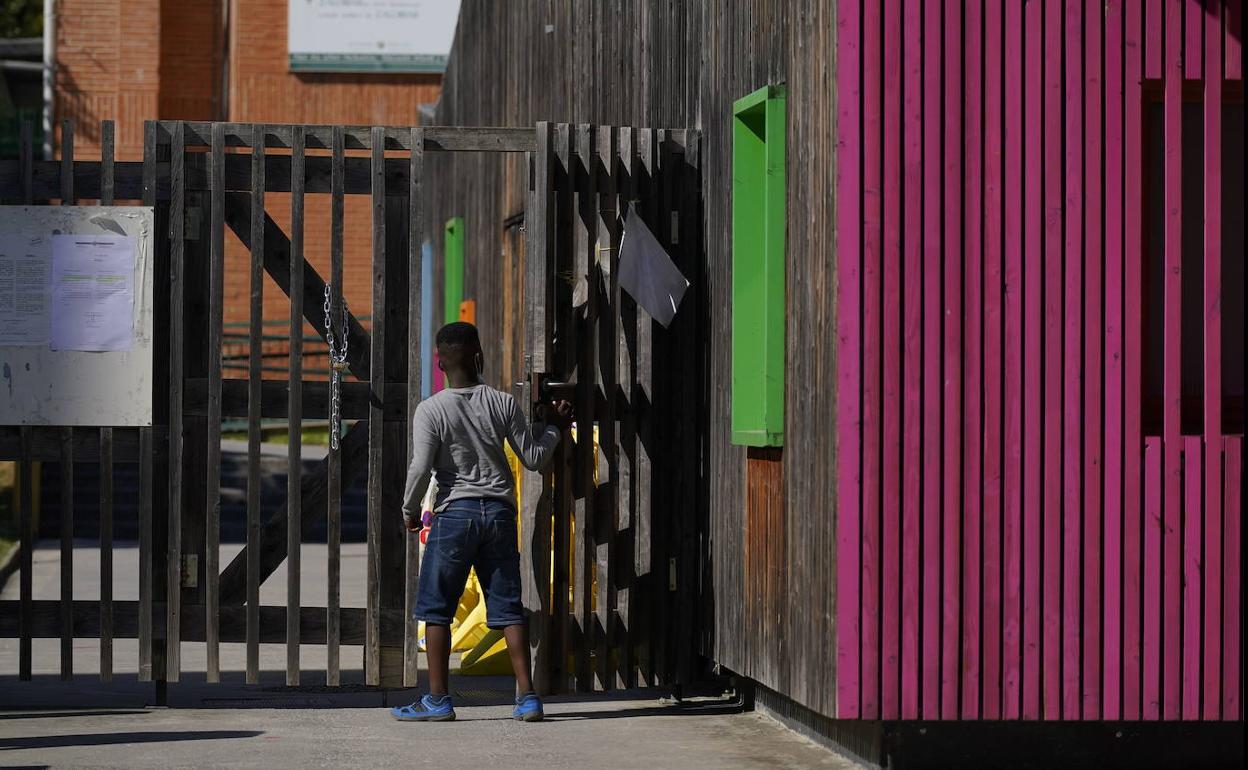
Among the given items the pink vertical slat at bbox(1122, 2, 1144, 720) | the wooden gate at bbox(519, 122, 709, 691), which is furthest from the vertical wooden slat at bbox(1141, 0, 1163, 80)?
the wooden gate at bbox(519, 122, 709, 691)

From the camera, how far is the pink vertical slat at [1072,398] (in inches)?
309

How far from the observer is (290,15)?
34281 millimetres

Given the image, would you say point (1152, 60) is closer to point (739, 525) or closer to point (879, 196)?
point (879, 196)

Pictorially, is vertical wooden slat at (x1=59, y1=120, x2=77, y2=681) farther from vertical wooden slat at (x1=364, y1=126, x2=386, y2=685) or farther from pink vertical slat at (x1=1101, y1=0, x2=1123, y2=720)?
pink vertical slat at (x1=1101, y1=0, x2=1123, y2=720)

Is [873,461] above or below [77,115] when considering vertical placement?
below

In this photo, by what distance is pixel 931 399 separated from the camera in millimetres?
7824

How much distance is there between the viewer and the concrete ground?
326 inches

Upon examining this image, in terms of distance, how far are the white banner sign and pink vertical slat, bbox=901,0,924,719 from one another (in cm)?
2744

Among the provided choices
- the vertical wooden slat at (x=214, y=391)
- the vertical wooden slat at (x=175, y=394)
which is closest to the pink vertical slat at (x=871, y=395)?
the vertical wooden slat at (x=214, y=391)

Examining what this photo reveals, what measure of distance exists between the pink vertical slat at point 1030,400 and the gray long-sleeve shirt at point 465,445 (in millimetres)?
2358

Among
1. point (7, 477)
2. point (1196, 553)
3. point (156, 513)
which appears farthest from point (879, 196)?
point (7, 477)

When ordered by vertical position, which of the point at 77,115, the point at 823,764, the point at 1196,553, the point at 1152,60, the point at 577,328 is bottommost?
the point at 823,764

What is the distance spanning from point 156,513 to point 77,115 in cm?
2617

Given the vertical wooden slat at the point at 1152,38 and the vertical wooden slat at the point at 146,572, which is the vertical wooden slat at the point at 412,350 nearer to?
the vertical wooden slat at the point at 146,572
